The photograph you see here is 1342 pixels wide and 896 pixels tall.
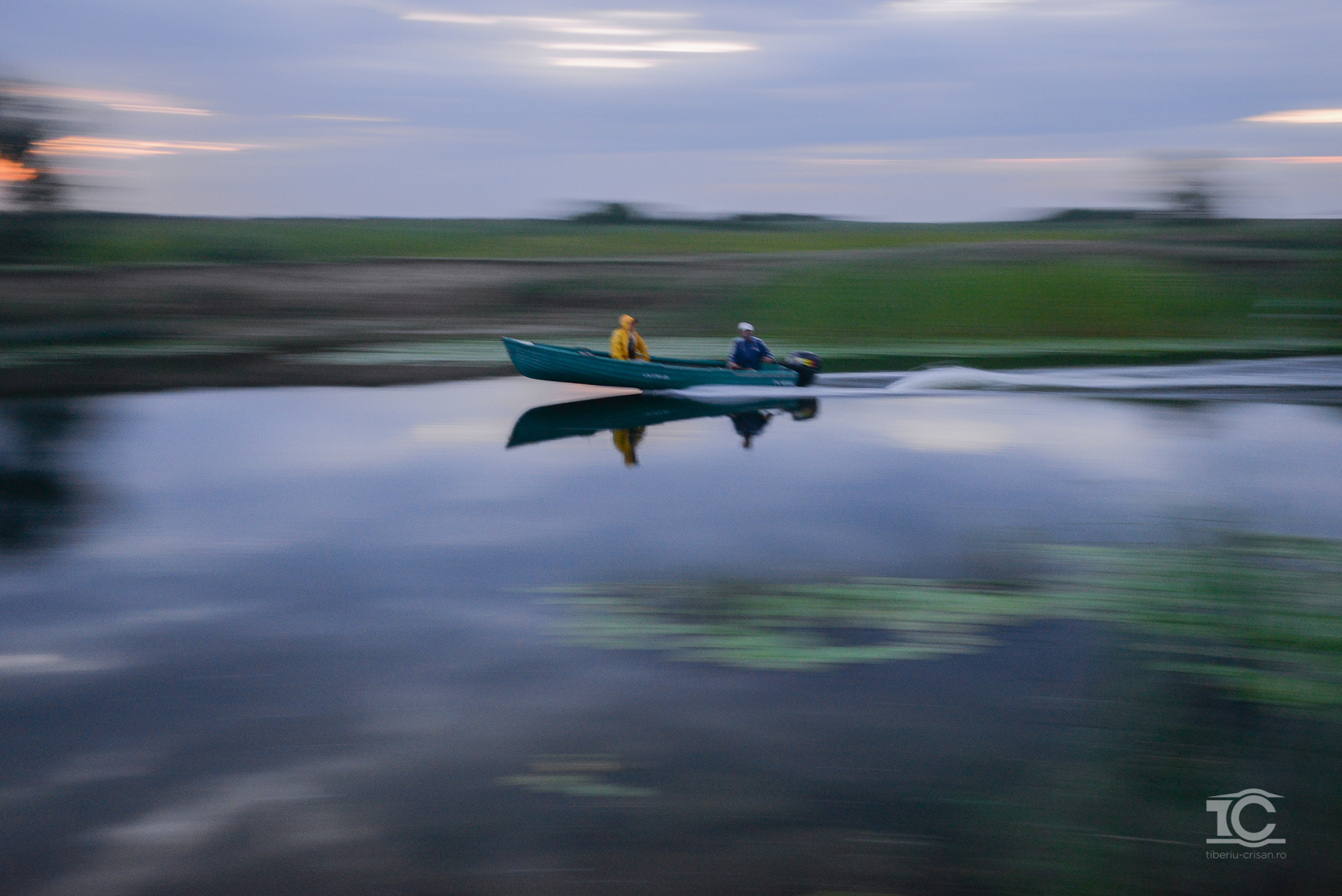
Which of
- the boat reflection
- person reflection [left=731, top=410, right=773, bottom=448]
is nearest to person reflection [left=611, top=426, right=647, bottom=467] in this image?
the boat reflection

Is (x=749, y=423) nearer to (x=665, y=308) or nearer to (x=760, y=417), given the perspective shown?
(x=760, y=417)

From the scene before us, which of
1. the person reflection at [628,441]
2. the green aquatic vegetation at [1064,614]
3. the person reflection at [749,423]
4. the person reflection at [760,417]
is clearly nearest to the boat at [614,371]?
the person reflection at [760,417]

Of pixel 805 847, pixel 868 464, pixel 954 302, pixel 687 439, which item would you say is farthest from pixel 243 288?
pixel 805 847

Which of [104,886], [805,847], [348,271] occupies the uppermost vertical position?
[348,271]

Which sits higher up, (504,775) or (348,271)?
(348,271)

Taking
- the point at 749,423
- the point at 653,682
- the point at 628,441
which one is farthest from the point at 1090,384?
the point at 653,682

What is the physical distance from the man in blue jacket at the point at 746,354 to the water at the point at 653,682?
19.8 ft

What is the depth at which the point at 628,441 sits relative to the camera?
14.9m

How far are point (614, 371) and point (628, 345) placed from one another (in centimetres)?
66

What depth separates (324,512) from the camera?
10.7m

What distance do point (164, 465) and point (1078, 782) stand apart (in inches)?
497

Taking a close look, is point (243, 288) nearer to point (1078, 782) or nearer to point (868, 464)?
point (868, 464)

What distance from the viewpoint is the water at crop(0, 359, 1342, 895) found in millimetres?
4203

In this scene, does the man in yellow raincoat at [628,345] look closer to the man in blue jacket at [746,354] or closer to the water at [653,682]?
the man in blue jacket at [746,354]
